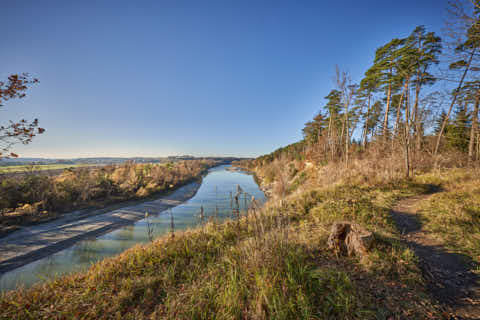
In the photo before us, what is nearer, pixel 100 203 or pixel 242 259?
pixel 242 259

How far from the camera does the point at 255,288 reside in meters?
2.19

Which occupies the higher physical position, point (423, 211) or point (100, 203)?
point (423, 211)

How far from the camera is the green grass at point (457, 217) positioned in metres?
3.31

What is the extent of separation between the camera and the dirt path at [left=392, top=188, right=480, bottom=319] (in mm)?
1963

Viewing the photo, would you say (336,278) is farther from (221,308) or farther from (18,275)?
(18,275)

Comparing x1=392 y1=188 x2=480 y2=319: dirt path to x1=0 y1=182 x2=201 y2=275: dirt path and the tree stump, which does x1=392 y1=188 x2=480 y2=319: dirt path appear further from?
x1=0 y1=182 x2=201 y2=275: dirt path

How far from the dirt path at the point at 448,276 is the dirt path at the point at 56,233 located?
441 inches

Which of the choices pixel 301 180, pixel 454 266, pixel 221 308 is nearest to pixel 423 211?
pixel 454 266

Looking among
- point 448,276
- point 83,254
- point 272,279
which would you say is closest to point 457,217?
point 448,276

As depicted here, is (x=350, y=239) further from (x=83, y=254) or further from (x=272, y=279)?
(x=83, y=254)

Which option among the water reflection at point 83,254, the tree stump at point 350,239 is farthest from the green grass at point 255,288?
the water reflection at point 83,254

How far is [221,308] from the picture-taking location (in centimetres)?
211

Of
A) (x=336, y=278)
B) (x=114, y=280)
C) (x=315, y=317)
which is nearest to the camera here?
(x=315, y=317)

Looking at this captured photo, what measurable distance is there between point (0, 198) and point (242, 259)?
14.3 metres
